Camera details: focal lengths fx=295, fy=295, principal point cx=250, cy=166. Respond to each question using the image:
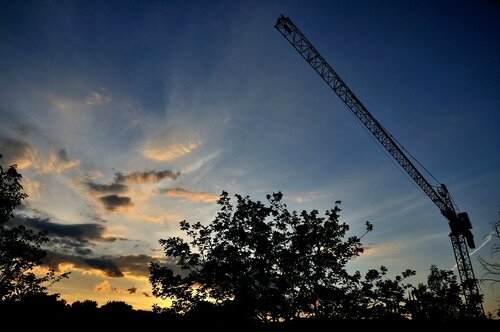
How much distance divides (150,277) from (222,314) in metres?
6.36

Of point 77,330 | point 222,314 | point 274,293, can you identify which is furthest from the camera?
point 274,293

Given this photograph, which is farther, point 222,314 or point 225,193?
point 225,193

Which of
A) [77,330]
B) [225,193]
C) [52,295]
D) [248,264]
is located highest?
[225,193]

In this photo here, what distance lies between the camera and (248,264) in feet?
79.5

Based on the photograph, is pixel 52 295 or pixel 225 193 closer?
pixel 225 193

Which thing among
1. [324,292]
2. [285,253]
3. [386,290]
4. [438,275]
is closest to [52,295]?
[285,253]

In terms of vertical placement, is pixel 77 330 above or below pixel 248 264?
below

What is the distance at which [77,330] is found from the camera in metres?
15.0

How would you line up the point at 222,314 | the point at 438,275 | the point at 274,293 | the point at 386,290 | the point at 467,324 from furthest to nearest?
the point at 438,275
the point at 386,290
the point at 274,293
the point at 222,314
the point at 467,324

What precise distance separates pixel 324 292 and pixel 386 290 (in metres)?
7.14

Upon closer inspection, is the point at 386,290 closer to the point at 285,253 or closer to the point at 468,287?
the point at 285,253

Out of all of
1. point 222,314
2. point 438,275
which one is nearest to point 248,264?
point 222,314

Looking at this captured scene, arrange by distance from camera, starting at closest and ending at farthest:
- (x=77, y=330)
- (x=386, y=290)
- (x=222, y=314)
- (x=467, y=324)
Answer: (x=77, y=330)
(x=467, y=324)
(x=222, y=314)
(x=386, y=290)

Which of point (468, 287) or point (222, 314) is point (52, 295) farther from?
point (468, 287)
